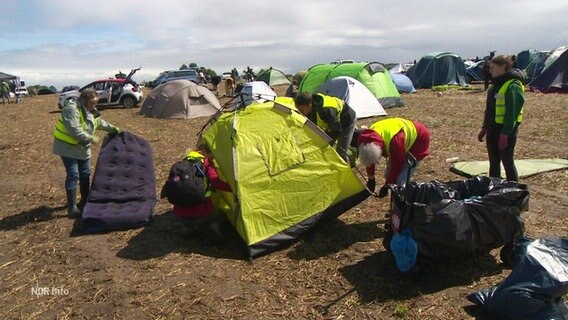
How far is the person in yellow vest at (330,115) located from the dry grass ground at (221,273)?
1.03m

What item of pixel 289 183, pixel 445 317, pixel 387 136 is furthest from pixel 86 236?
pixel 445 317

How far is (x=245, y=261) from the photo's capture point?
4629mm

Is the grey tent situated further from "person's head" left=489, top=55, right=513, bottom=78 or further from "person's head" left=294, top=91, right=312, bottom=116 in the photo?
"person's head" left=489, top=55, right=513, bottom=78

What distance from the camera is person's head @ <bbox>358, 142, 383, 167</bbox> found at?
457 centimetres

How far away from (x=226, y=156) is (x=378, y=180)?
10.1ft

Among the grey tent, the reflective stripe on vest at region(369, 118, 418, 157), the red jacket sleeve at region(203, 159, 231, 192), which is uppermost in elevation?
the grey tent

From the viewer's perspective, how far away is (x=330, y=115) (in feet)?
19.8

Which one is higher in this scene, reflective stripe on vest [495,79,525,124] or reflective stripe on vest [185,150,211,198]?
reflective stripe on vest [495,79,525,124]

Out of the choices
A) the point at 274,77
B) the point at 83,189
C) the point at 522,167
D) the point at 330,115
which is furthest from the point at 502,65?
the point at 274,77

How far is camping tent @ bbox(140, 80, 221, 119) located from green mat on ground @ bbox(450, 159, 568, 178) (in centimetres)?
1053

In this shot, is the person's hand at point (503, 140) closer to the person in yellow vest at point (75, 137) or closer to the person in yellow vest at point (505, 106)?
the person in yellow vest at point (505, 106)

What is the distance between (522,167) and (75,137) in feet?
22.3

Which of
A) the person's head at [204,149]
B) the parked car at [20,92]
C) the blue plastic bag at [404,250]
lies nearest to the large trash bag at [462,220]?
the blue plastic bag at [404,250]

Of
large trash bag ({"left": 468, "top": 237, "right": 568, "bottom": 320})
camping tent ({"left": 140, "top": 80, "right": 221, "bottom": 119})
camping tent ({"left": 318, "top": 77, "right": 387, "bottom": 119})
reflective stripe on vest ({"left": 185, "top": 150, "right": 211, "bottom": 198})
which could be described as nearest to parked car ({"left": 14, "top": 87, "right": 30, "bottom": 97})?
camping tent ({"left": 140, "top": 80, "right": 221, "bottom": 119})
